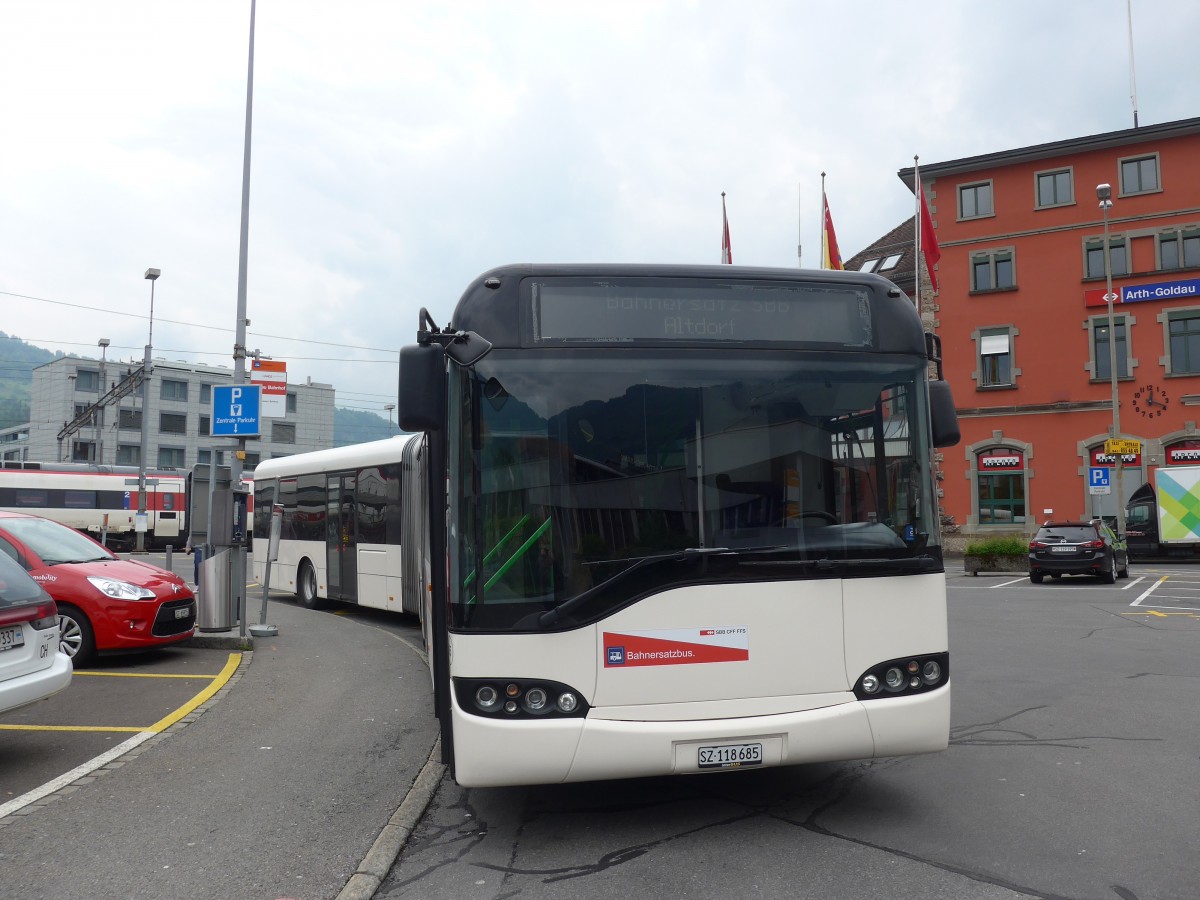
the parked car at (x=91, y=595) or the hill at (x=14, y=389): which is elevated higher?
the hill at (x=14, y=389)

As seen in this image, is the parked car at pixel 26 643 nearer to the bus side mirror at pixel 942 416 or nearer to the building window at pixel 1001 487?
the bus side mirror at pixel 942 416

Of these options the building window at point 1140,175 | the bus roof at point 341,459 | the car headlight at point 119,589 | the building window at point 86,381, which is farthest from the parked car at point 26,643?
the building window at point 86,381

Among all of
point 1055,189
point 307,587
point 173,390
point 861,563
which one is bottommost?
point 307,587

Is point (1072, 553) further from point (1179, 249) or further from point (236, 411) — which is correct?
point (236, 411)

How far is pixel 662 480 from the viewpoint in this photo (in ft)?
16.5

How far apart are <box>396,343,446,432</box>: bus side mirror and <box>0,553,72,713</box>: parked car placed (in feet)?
10.8

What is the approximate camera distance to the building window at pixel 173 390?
267 feet

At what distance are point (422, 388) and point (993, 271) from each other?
3867 cm

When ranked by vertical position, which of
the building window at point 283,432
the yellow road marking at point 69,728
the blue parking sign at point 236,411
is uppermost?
the building window at point 283,432

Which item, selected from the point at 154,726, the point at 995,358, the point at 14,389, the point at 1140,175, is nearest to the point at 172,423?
the point at 14,389

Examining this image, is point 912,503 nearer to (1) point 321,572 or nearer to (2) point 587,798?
(2) point 587,798

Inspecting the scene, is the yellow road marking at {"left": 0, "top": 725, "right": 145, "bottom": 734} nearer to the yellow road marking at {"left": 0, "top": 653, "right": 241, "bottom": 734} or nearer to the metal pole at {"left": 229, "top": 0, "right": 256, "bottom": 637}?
the yellow road marking at {"left": 0, "top": 653, "right": 241, "bottom": 734}

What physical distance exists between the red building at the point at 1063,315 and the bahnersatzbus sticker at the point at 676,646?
115 ft

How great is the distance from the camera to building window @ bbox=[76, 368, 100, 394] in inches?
3024
